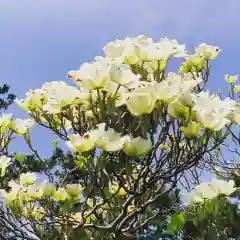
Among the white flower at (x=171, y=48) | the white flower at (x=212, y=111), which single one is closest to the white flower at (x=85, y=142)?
the white flower at (x=212, y=111)

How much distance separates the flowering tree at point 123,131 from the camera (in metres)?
1.50

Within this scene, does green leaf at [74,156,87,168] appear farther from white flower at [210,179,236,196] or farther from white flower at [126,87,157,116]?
white flower at [210,179,236,196]

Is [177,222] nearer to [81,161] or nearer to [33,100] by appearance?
[81,161]

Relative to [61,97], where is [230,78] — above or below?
above

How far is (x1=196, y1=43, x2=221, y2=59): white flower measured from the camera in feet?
6.26

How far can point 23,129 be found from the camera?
1.87 meters

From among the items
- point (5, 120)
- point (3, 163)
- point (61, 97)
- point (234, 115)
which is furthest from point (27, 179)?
point (234, 115)

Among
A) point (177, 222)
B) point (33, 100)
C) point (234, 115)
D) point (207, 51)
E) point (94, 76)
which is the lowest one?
point (177, 222)

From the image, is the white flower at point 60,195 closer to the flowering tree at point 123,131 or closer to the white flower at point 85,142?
the flowering tree at point 123,131

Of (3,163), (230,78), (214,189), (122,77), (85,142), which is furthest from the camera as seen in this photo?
(230,78)

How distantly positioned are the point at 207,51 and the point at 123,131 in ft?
1.59

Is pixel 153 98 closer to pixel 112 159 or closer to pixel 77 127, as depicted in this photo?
pixel 112 159

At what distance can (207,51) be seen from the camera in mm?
1913

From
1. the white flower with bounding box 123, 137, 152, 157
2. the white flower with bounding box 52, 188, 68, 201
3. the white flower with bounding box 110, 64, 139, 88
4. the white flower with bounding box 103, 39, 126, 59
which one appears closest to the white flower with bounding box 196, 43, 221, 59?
the white flower with bounding box 103, 39, 126, 59
